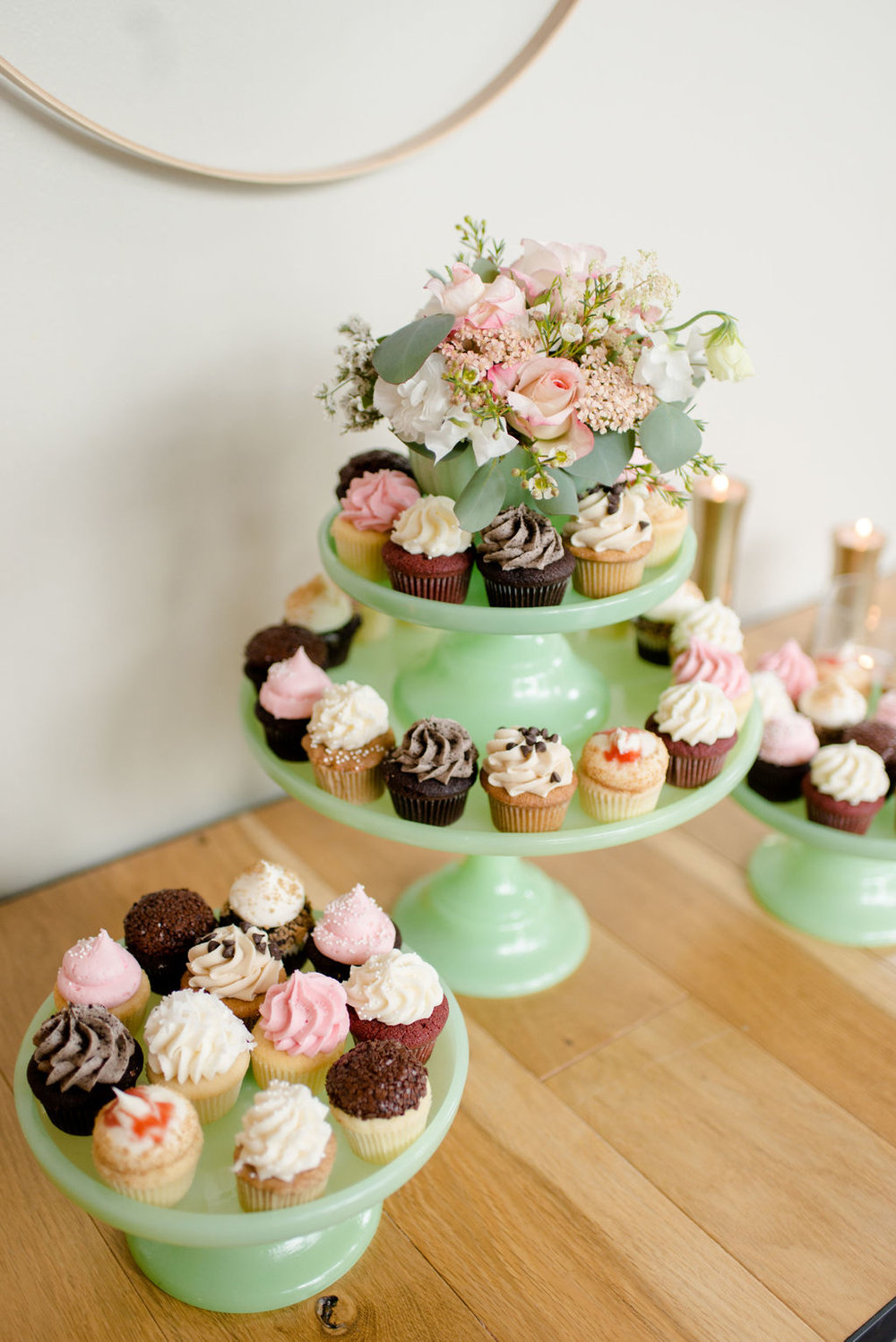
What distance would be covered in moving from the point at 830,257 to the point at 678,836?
3.51ft

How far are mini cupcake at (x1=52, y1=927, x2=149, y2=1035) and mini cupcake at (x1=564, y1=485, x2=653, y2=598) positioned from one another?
0.61 m

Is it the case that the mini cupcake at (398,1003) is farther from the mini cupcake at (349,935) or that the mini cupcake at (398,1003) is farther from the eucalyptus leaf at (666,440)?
the eucalyptus leaf at (666,440)

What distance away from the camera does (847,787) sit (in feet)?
4.52

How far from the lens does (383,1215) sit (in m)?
1.09

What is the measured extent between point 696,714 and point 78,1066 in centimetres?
72

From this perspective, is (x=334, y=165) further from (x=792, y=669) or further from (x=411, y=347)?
(x=792, y=669)

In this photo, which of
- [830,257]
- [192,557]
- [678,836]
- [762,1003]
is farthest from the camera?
[830,257]

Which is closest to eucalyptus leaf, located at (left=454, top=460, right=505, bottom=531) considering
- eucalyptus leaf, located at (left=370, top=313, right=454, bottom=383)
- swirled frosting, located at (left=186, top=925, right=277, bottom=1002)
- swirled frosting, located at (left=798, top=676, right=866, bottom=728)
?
eucalyptus leaf, located at (left=370, top=313, right=454, bottom=383)

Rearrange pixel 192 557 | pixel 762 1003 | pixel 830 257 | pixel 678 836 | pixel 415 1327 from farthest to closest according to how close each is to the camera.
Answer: pixel 830 257 → pixel 678 836 → pixel 192 557 → pixel 762 1003 → pixel 415 1327

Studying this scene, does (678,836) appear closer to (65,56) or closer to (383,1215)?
(383,1215)

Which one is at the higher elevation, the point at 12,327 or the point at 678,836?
the point at 12,327

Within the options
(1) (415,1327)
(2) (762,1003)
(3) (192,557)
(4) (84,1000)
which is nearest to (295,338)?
(3) (192,557)

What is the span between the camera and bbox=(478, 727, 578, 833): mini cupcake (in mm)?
1144

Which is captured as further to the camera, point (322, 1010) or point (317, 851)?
point (317, 851)
